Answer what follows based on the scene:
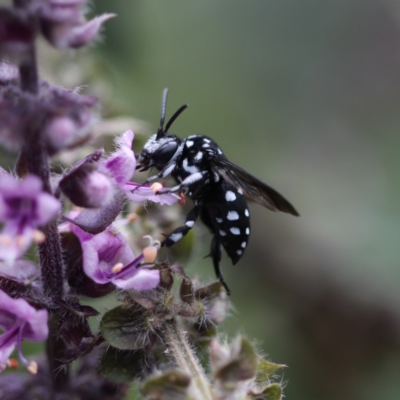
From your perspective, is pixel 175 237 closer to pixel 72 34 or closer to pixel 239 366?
pixel 239 366

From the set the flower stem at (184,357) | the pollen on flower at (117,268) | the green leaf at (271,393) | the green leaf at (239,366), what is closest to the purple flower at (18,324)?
the pollen on flower at (117,268)

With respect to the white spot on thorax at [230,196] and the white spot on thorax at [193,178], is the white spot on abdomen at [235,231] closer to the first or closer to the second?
the white spot on thorax at [230,196]

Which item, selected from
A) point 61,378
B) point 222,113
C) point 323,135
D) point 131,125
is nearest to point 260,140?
point 222,113

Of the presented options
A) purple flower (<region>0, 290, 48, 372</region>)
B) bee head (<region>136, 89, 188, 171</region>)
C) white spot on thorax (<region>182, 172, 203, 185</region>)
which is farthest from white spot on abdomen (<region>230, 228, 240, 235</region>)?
purple flower (<region>0, 290, 48, 372</region>)

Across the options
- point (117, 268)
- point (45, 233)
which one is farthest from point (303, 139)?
point (45, 233)

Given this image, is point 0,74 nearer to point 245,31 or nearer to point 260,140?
point 260,140

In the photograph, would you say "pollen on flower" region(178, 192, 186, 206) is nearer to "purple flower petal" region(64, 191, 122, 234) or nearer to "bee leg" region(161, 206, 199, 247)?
"bee leg" region(161, 206, 199, 247)
